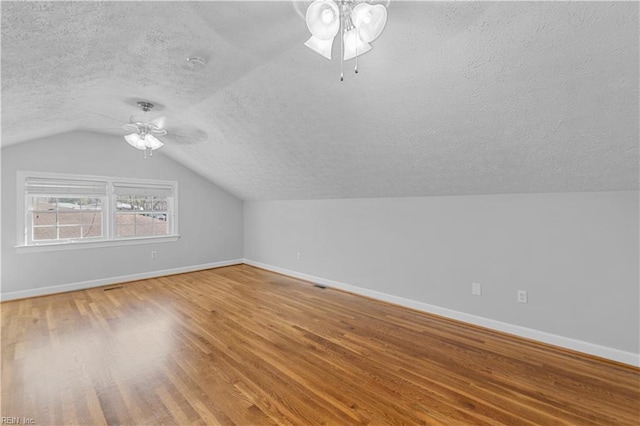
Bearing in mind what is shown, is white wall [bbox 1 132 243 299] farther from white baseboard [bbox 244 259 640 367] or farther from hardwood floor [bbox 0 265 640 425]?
white baseboard [bbox 244 259 640 367]

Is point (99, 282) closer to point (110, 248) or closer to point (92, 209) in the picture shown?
point (110, 248)

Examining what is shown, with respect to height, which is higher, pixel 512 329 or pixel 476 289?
pixel 476 289

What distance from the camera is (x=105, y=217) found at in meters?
4.74

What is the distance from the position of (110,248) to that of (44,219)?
93 cm

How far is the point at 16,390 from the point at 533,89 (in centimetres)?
407

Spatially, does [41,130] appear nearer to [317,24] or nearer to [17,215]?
[17,215]

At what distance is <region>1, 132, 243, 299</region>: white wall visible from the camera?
3.93 meters

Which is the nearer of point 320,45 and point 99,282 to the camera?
point 320,45

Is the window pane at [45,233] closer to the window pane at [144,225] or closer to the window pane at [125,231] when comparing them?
the window pane at [125,231]

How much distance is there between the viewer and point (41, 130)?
357 cm

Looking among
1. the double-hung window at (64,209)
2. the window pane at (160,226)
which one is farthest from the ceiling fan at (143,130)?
the window pane at (160,226)

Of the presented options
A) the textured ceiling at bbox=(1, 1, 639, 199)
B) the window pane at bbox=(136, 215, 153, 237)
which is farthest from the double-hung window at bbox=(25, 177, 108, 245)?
the textured ceiling at bbox=(1, 1, 639, 199)

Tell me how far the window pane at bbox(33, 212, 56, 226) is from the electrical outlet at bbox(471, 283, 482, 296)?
587 cm

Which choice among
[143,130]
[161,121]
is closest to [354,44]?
[143,130]
